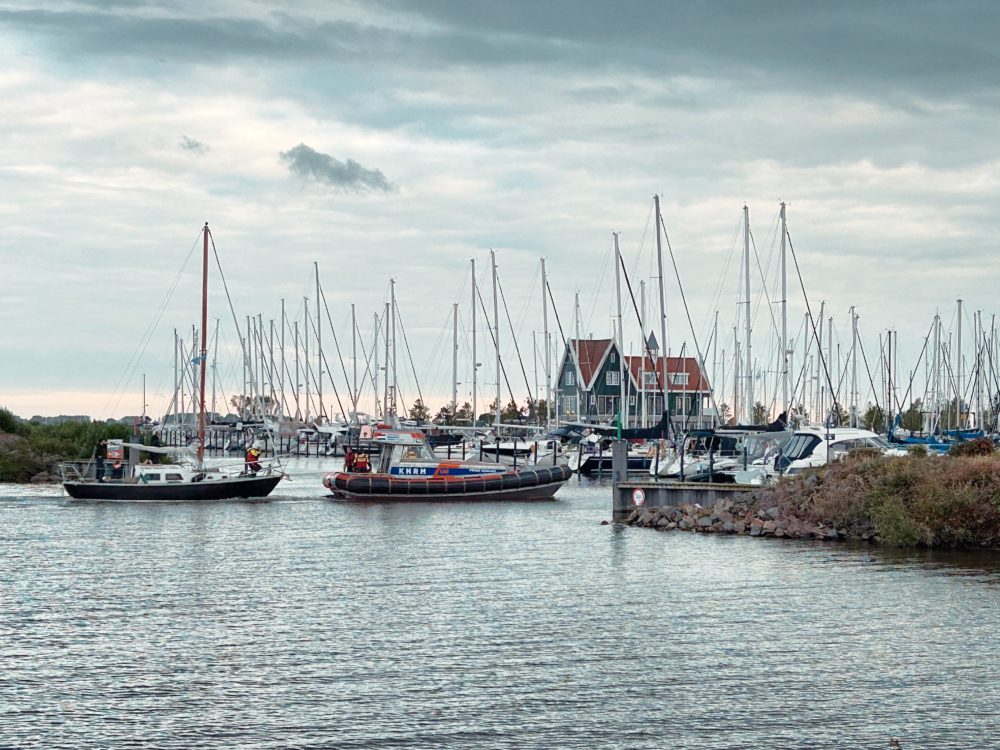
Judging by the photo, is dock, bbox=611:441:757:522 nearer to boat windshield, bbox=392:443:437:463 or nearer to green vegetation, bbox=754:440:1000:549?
green vegetation, bbox=754:440:1000:549

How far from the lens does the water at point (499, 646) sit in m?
16.6

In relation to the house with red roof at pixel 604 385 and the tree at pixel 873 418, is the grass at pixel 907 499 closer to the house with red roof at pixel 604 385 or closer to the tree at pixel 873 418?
the tree at pixel 873 418

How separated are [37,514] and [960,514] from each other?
120 feet

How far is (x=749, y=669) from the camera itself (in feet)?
65.5

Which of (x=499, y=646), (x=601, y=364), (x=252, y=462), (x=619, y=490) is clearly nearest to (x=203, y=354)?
(x=252, y=462)

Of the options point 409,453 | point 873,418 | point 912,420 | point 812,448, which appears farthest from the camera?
point 912,420

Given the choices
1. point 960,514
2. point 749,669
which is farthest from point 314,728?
point 960,514

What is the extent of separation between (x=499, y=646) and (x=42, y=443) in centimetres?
7462

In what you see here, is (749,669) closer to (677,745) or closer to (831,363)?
(677,745)

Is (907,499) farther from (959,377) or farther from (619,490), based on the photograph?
(959,377)

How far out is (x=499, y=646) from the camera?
21.9 m

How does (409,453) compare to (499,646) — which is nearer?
(499,646)

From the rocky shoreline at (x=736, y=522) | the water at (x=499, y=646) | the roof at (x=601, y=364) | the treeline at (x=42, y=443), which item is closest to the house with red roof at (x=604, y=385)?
the roof at (x=601, y=364)

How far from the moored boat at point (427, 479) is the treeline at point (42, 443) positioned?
84.7 ft
